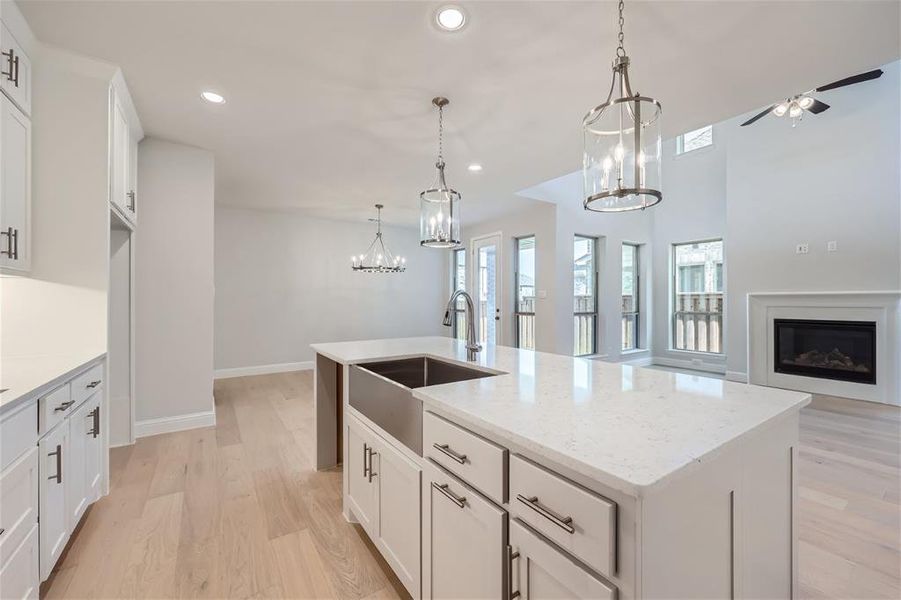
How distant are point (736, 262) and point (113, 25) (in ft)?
21.9

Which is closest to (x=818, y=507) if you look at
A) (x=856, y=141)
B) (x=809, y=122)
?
(x=856, y=141)

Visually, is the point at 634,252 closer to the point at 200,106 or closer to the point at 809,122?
the point at 809,122

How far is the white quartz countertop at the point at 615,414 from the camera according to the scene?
Answer: 790 mm

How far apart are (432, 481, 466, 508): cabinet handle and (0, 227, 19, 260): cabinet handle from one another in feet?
7.74

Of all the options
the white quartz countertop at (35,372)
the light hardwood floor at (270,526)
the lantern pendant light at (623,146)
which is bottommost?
the light hardwood floor at (270,526)

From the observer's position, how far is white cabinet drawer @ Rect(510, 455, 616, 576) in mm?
765

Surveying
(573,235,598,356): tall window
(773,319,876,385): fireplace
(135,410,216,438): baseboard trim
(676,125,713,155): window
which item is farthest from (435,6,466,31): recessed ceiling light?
(676,125,713,155): window

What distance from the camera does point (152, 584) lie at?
1.63m

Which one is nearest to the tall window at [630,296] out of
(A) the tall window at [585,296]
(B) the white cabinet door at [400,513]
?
(A) the tall window at [585,296]

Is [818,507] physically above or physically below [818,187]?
below

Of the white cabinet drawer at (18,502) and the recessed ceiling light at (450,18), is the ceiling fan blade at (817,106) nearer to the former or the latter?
the recessed ceiling light at (450,18)

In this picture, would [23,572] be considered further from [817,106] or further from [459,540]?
[817,106]

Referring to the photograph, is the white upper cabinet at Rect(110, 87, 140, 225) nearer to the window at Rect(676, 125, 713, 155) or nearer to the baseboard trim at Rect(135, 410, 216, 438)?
the baseboard trim at Rect(135, 410, 216, 438)

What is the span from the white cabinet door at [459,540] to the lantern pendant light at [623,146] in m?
1.09
